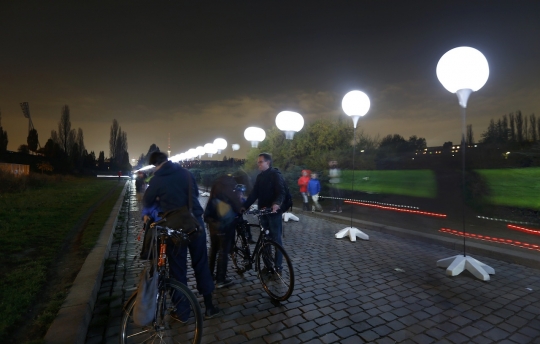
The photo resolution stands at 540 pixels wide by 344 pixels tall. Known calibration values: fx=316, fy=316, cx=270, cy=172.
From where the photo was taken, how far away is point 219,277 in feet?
15.6

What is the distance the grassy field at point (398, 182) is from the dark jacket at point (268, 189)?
11.7 m

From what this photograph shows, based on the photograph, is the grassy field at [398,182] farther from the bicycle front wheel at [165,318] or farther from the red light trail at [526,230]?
the bicycle front wheel at [165,318]

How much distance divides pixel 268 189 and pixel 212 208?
90 centimetres

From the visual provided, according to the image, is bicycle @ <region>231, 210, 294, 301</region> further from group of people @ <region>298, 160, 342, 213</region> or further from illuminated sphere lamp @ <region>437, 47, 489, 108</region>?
group of people @ <region>298, 160, 342, 213</region>

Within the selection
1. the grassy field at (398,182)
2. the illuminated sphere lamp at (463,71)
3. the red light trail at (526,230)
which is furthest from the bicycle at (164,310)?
the grassy field at (398,182)

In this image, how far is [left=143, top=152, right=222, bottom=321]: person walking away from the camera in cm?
348

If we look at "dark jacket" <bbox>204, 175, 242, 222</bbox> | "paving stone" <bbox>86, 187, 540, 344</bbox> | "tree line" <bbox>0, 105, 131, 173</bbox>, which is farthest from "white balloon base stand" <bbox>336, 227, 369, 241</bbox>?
"tree line" <bbox>0, 105, 131, 173</bbox>

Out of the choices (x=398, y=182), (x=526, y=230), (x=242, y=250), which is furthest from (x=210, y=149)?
(x=526, y=230)

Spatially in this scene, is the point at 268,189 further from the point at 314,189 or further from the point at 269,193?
the point at 314,189

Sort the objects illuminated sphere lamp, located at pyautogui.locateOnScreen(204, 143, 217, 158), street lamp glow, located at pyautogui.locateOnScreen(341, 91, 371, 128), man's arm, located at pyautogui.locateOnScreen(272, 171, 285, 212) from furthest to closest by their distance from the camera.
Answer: illuminated sphere lamp, located at pyautogui.locateOnScreen(204, 143, 217, 158) < street lamp glow, located at pyautogui.locateOnScreen(341, 91, 371, 128) < man's arm, located at pyautogui.locateOnScreen(272, 171, 285, 212)

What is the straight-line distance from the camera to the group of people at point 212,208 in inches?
138

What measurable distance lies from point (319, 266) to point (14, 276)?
499cm

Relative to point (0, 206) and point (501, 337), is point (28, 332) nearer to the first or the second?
point (501, 337)

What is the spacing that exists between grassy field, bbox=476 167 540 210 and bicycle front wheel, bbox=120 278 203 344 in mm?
10533
